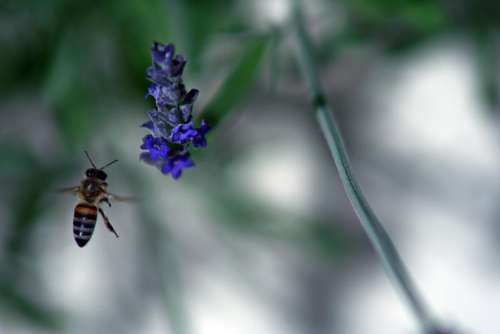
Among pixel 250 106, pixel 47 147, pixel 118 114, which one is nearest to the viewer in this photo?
pixel 118 114

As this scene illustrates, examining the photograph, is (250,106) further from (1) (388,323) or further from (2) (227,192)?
→ (1) (388,323)

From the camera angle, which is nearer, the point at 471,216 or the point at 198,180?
the point at 198,180

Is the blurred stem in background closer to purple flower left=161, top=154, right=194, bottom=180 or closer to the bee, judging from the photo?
purple flower left=161, top=154, right=194, bottom=180

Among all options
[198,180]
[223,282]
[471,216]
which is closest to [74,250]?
[223,282]

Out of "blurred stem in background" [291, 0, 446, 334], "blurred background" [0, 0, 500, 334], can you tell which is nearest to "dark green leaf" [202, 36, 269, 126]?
"blurred stem in background" [291, 0, 446, 334]

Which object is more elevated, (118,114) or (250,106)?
(250,106)

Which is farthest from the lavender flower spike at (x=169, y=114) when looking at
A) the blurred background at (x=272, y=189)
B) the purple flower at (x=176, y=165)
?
the blurred background at (x=272, y=189)

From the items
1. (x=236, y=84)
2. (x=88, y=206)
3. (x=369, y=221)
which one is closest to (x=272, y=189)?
(x=236, y=84)

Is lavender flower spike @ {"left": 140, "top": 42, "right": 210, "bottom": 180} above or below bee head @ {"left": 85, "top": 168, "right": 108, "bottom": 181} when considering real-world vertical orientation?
below
